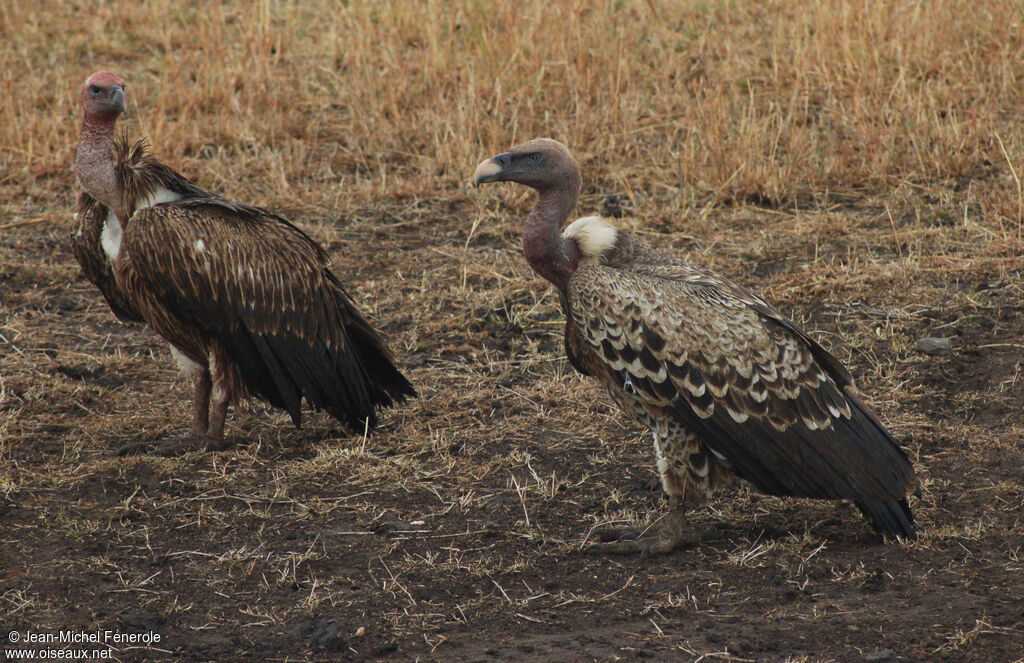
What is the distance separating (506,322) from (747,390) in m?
2.44

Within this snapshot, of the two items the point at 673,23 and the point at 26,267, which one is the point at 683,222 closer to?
the point at 673,23

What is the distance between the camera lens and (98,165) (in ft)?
17.9

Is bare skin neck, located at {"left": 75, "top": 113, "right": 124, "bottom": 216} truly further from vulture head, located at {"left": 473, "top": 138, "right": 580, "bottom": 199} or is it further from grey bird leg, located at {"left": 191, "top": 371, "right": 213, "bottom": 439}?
vulture head, located at {"left": 473, "top": 138, "right": 580, "bottom": 199}

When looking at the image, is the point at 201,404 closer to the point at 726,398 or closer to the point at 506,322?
the point at 506,322

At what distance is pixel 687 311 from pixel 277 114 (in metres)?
5.38

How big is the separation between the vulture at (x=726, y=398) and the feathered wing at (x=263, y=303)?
4.57ft

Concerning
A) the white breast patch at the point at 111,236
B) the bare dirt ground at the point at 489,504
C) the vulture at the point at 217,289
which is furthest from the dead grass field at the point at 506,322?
the white breast patch at the point at 111,236

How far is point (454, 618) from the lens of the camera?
4.18 metres

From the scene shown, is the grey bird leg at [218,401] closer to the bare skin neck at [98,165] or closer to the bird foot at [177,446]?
the bird foot at [177,446]

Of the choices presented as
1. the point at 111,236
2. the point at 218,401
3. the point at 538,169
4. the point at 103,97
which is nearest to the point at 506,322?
the point at 218,401

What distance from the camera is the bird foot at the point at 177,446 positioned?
5531 millimetres

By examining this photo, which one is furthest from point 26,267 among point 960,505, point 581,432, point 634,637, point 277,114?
point 960,505

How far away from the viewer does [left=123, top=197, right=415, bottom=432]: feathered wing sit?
5266 mm

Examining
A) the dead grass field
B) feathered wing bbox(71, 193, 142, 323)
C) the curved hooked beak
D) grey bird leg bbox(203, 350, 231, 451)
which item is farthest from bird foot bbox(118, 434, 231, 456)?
the curved hooked beak
